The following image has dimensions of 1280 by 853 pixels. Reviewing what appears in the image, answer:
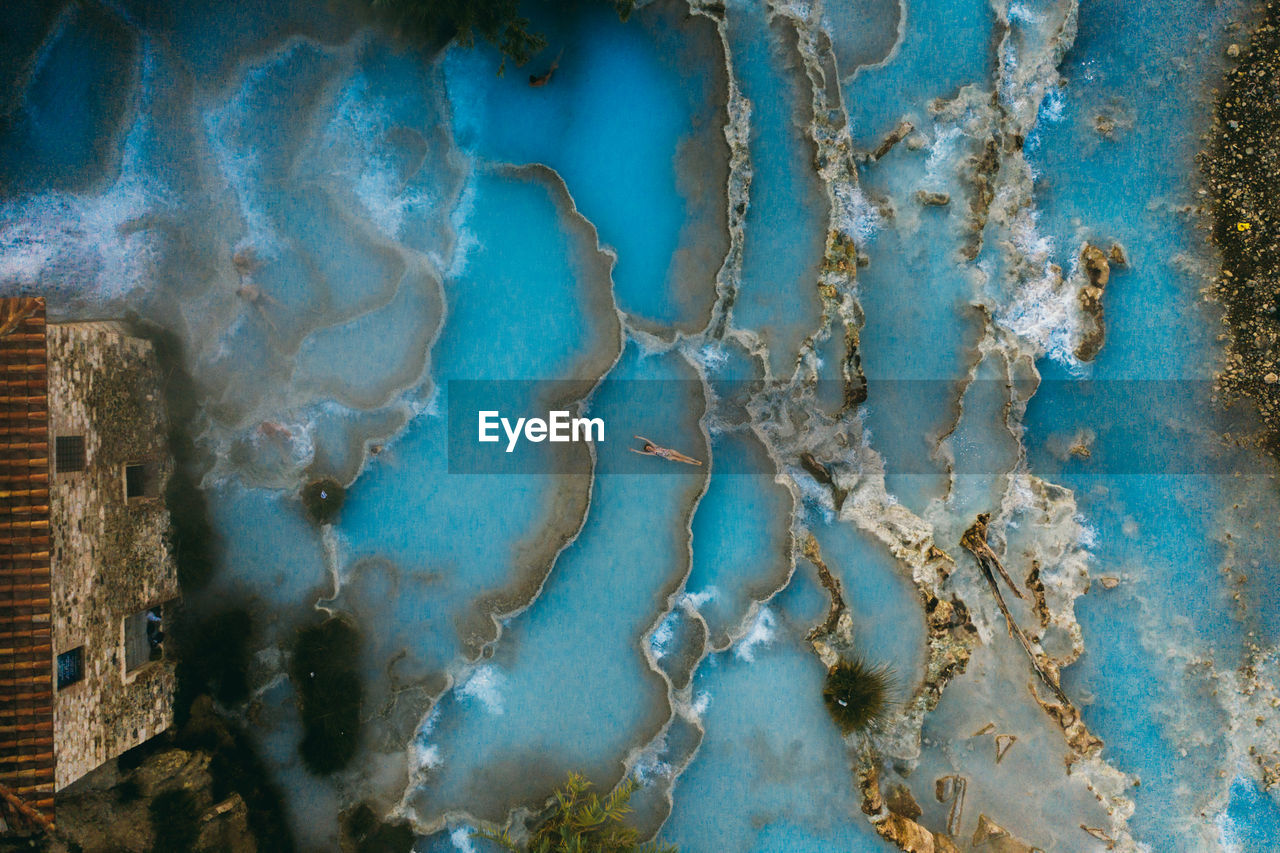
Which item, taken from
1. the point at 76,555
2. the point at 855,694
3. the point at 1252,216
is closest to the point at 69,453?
the point at 76,555

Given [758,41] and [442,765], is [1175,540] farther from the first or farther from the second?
[442,765]

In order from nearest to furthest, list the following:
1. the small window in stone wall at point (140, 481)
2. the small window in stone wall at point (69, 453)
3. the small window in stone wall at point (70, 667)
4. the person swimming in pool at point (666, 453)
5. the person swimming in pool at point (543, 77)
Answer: the small window in stone wall at point (70, 667) → the small window in stone wall at point (69, 453) → the small window in stone wall at point (140, 481) → the person swimming in pool at point (666, 453) → the person swimming in pool at point (543, 77)

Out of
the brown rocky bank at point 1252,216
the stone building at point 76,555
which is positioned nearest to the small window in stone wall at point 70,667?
the stone building at point 76,555

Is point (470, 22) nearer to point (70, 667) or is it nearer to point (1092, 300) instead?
point (70, 667)

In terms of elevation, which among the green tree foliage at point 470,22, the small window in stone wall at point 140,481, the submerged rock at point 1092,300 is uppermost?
the green tree foliage at point 470,22

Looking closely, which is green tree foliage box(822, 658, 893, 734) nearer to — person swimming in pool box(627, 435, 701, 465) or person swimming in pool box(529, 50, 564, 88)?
person swimming in pool box(627, 435, 701, 465)

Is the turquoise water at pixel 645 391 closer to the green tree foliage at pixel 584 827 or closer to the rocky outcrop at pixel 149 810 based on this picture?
→ the green tree foliage at pixel 584 827

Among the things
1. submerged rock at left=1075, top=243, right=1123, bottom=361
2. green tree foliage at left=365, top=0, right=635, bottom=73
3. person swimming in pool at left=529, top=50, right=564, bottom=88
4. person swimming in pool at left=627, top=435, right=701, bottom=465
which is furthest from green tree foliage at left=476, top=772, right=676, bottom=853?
green tree foliage at left=365, top=0, right=635, bottom=73
